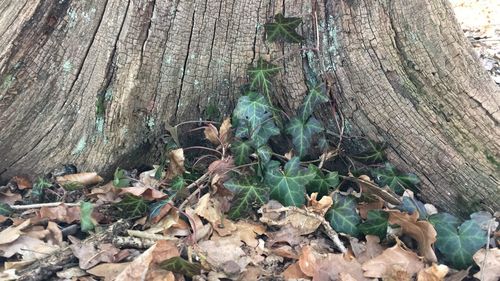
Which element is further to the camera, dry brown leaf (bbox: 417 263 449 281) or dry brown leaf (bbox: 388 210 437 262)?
dry brown leaf (bbox: 388 210 437 262)

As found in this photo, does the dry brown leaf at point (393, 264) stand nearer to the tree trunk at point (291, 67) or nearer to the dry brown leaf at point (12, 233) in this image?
the tree trunk at point (291, 67)

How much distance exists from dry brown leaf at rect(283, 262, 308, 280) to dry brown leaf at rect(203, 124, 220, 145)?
77 centimetres

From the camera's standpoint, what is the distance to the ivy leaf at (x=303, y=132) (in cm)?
257

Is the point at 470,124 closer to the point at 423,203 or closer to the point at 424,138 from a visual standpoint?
the point at 424,138

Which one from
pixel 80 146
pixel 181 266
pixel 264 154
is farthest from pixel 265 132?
pixel 80 146

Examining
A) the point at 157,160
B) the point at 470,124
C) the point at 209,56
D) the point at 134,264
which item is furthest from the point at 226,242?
the point at 470,124

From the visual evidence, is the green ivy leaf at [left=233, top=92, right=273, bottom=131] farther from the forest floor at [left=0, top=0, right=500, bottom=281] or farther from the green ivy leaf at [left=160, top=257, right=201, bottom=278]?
the green ivy leaf at [left=160, top=257, right=201, bottom=278]

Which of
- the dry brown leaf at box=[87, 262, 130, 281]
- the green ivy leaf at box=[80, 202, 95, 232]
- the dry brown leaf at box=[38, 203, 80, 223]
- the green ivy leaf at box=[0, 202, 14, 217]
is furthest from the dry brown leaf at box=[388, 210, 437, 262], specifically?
the green ivy leaf at box=[0, 202, 14, 217]

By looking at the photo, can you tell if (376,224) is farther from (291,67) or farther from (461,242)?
(291,67)

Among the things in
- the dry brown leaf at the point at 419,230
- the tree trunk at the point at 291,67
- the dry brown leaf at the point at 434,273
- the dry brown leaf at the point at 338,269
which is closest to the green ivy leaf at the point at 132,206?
the tree trunk at the point at 291,67

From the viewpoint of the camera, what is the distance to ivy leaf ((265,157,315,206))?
2408 mm

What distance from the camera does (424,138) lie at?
2566mm

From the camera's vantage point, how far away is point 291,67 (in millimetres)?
2609

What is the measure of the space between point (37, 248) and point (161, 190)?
1.93 ft
